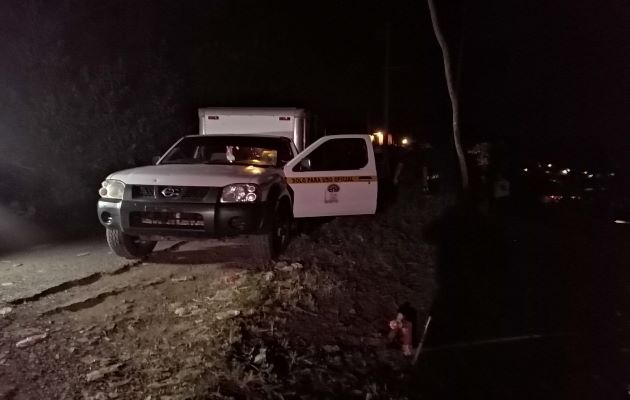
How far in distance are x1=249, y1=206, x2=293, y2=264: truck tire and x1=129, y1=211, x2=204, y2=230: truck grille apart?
2.57 ft

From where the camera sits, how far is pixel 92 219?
12062 mm

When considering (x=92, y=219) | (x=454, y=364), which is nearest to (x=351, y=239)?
(x=454, y=364)

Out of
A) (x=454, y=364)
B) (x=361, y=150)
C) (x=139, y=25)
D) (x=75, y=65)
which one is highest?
(x=139, y=25)

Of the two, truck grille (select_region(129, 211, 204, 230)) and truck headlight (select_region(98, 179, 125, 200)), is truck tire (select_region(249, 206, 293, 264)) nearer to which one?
truck grille (select_region(129, 211, 204, 230))

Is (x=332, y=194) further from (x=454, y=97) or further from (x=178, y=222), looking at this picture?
(x=454, y=97)

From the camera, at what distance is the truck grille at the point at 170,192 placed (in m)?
6.43

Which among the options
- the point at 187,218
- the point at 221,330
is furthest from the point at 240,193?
the point at 221,330

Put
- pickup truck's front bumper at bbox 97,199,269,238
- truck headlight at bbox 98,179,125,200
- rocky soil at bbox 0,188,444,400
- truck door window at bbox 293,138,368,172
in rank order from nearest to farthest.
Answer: rocky soil at bbox 0,188,444,400, pickup truck's front bumper at bbox 97,199,269,238, truck headlight at bbox 98,179,125,200, truck door window at bbox 293,138,368,172

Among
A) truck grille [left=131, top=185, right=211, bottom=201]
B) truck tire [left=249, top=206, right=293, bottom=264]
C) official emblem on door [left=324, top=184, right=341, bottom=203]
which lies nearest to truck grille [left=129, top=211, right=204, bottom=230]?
truck grille [left=131, top=185, right=211, bottom=201]

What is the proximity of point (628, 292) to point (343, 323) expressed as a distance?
3.75 metres

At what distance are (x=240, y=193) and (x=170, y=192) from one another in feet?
2.51

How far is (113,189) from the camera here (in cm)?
669

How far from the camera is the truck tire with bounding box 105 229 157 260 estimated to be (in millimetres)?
6992

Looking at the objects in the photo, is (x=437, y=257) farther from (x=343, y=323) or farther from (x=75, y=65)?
(x=75, y=65)
